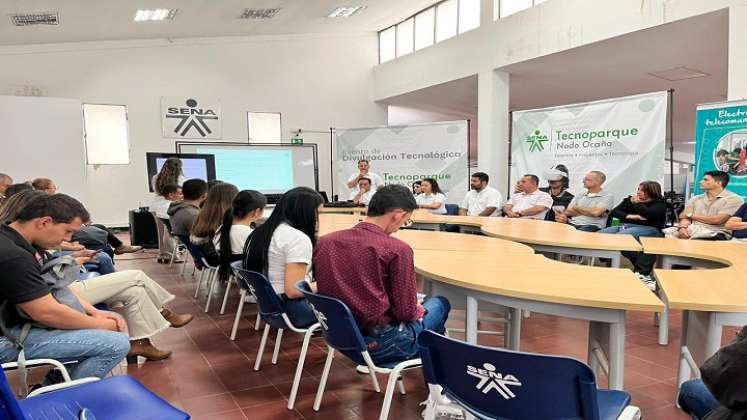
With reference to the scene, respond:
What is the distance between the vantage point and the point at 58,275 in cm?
213

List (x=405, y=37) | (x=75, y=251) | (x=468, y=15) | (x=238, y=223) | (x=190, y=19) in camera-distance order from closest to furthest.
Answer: (x=75, y=251), (x=238, y=223), (x=190, y=19), (x=468, y=15), (x=405, y=37)

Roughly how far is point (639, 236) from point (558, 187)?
1.97m

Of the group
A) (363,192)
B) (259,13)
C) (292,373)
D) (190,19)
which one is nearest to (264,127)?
(259,13)

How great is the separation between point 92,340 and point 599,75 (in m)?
8.38

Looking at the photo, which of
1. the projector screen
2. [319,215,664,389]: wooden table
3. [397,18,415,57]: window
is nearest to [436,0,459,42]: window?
[397,18,415,57]: window

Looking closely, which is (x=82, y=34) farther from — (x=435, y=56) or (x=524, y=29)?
(x=524, y=29)

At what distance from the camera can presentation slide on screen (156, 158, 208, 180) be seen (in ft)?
27.3

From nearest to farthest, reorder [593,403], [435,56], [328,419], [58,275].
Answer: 1. [593,403]
2. [58,275]
3. [328,419]
4. [435,56]

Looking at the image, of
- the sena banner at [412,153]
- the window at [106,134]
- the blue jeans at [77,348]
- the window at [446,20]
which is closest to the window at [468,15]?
the window at [446,20]

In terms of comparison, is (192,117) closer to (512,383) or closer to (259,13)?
(259,13)

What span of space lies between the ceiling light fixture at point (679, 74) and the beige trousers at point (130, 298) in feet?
26.0

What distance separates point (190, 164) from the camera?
8.44 meters

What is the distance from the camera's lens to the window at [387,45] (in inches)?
446

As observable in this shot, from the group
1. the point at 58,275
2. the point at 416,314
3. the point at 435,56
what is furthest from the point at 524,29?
the point at 58,275
